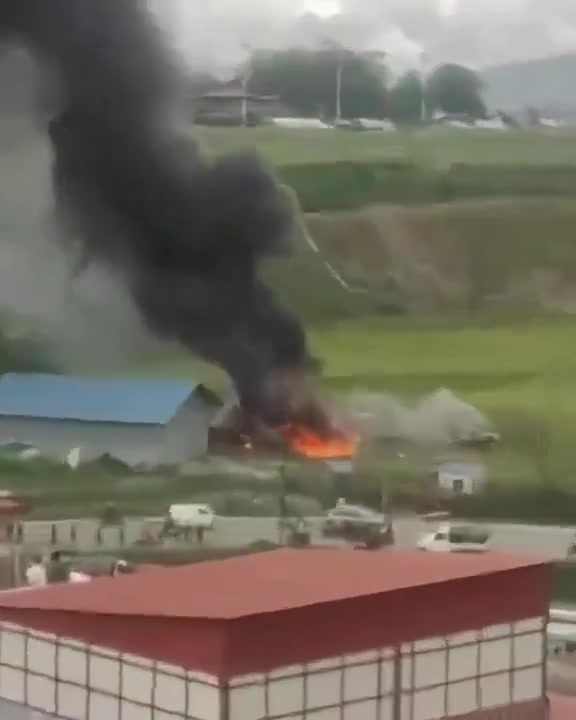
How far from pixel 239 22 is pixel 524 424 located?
2.29 feet

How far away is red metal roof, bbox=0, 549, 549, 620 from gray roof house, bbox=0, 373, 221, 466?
282mm

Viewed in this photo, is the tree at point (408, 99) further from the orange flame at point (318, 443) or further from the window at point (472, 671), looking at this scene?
the window at point (472, 671)

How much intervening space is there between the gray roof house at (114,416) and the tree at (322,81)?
44cm

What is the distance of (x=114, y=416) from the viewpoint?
5.15ft

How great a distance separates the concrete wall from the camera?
155 cm

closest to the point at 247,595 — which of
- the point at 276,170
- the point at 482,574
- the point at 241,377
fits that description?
the point at 482,574

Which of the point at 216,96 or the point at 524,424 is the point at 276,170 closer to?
the point at 216,96

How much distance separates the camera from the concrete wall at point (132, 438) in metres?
1.55

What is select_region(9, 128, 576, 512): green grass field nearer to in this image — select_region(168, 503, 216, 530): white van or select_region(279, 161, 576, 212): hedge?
select_region(279, 161, 576, 212): hedge

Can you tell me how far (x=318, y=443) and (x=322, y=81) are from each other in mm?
519

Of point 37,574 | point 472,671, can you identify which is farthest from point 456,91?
point 37,574

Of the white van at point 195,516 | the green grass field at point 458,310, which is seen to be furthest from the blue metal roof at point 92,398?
the green grass field at point 458,310

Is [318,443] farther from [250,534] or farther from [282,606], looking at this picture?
[282,606]

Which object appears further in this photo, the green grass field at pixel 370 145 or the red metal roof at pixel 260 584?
the green grass field at pixel 370 145
